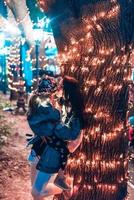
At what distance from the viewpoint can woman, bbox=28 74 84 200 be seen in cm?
412

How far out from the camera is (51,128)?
4109mm

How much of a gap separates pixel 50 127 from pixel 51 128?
0.7 inches

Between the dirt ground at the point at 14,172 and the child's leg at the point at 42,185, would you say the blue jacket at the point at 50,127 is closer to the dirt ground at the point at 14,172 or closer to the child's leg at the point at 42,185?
the child's leg at the point at 42,185

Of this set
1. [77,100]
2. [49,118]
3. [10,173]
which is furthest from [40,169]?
[10,173]

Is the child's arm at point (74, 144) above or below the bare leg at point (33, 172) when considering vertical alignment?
above

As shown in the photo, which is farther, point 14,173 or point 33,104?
point 14,173

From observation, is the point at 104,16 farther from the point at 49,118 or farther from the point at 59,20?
the point at 49,118

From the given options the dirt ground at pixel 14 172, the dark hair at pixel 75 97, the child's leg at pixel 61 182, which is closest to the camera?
the dark hair at pixel 75 97

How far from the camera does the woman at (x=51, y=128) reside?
4117 millimetres

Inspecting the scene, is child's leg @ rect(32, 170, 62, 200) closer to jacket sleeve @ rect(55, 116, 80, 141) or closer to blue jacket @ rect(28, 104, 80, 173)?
blue jacket @ rect(28, 104, 80, 173)

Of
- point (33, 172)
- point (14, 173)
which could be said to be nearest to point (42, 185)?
point (33, 172)

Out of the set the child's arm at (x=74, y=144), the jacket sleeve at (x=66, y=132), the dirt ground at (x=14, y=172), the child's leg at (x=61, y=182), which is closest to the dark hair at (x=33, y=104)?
the jacket sleeve at (x=66, y=132)

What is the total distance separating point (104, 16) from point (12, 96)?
1631cm

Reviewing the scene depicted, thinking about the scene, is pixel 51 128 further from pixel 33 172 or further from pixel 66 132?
pixel 33 172
